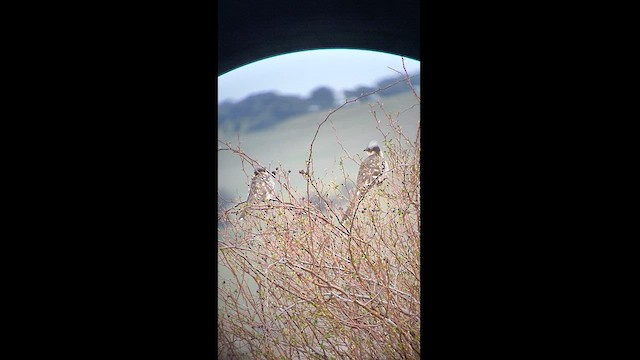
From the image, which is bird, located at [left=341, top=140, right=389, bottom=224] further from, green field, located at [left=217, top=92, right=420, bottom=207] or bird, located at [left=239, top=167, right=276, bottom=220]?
bird, located at [left=239, top=167, right=276, bottom=220]

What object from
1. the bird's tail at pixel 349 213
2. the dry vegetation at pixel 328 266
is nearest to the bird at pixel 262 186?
the dry vegetation at pixel 328 266

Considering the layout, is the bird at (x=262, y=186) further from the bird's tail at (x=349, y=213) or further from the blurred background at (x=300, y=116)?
the bird's tail at (x=349, y=213)

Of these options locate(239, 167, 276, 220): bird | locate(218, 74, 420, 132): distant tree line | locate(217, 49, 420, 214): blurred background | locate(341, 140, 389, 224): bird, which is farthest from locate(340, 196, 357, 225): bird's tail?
locate(218, 74, 420, 132): distant tree line

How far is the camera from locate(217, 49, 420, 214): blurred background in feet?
10.5

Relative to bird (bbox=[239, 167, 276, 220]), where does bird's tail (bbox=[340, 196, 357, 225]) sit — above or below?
below

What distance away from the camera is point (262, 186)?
10.5 ft

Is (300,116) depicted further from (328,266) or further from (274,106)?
(328,266)

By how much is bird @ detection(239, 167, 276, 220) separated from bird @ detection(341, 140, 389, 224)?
428 mm

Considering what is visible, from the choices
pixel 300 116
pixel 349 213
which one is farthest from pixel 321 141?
pixel 349 213

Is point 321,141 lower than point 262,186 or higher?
higher

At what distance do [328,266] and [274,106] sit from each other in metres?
0.94
